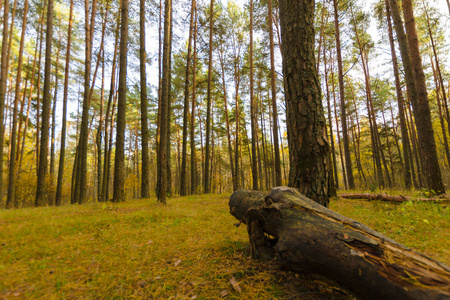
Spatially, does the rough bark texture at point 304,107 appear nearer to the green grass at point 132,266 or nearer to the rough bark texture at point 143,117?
the green grass at point 132,266

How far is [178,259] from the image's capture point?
2396mm

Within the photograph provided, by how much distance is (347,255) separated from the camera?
4.45 ft

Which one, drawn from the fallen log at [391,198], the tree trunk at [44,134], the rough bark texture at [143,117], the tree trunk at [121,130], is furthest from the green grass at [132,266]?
the tree trunk at [44,134]

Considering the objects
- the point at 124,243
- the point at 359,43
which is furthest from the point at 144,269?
the point at 359,43

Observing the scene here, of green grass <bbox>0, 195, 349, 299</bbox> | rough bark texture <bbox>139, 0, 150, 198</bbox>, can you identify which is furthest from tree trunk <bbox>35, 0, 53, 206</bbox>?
green grass <bbox>0, 195, 349, 299</bbox>

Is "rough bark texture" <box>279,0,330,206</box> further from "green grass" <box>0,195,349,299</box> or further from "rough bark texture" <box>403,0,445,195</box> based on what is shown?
"rough bark texture" <box>403,0,445,195</box>

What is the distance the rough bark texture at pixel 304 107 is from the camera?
2816mm

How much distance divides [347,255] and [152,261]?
2.18 metres

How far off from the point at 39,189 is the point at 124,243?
8.74 m

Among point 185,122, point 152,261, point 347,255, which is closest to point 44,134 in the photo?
point 185,122

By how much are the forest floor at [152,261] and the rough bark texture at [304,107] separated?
134cm

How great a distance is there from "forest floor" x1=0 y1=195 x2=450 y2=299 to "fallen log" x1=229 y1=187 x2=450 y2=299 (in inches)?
11.4

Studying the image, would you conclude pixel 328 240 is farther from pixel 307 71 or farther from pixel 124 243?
pixel 124 243

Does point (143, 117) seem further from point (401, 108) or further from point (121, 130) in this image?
point (401, 108)
